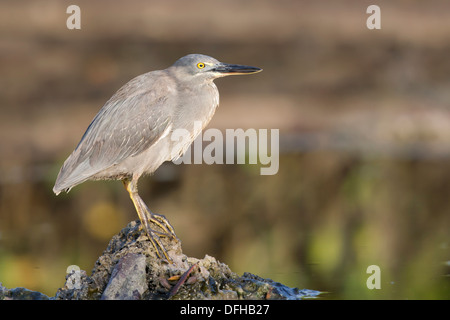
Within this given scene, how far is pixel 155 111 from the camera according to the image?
611 centimetres

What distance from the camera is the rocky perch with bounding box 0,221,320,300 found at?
199 inches

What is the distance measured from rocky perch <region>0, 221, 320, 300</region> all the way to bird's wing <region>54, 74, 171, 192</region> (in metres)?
0.89

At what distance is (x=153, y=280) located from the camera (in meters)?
5.19

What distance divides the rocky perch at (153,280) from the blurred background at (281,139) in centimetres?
152

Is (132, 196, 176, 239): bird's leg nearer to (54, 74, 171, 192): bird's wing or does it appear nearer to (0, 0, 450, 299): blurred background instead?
(54, 74, 171, 192): bird's wing

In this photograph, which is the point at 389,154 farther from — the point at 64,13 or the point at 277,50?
the point at 64,13

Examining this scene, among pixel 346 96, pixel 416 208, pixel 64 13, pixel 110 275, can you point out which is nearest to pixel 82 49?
pixel 64 13

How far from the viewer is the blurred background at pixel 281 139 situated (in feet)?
26.6

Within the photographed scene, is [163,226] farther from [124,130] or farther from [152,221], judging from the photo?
[124,130]

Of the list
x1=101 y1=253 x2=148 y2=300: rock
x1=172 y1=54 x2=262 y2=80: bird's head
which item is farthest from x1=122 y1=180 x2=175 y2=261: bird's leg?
x1=172 y1=54 x2=262 y2=80: bird's head

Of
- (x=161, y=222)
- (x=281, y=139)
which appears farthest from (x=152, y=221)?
(x=281, y=139)

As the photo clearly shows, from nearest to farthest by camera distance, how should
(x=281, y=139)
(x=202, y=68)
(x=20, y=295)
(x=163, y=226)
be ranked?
1. (x=20, y=295)
2. (x=163, y=226)
3. (x=202, y=68)
4. (x=281, y=139)

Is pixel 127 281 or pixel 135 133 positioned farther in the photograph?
pixel 135 133

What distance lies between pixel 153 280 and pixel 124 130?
1.48 meters
